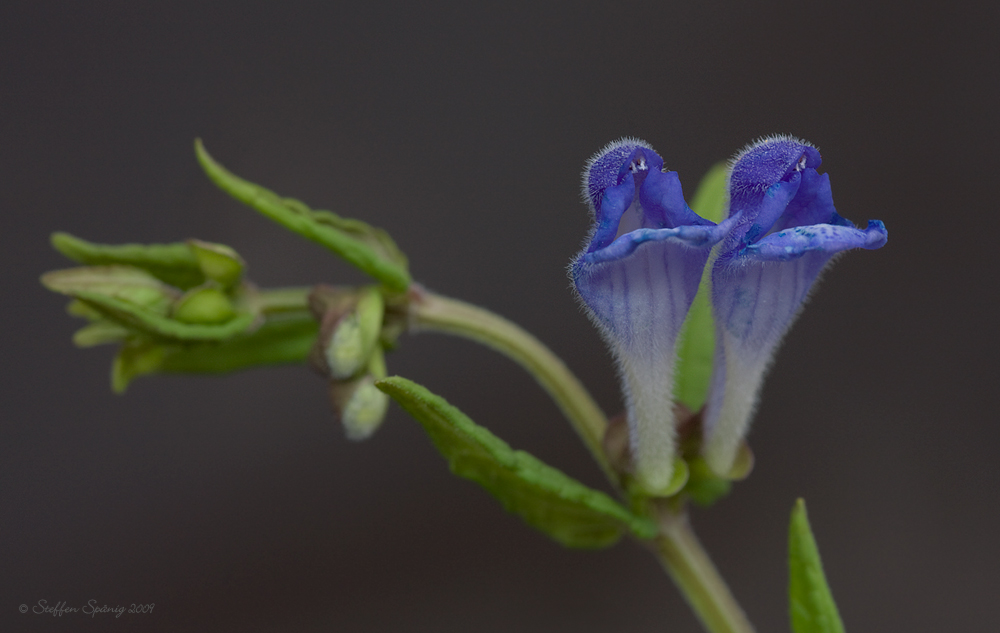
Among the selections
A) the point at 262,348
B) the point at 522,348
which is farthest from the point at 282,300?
the point at 522,348

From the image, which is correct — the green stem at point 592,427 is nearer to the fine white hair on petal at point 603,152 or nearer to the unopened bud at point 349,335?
the unopened bud at point 349,335

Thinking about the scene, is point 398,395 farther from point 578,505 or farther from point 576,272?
point 578,505

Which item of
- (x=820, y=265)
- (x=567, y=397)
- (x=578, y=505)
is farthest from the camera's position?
(x=567, y=397)

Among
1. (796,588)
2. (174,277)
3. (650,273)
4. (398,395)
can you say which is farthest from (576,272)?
(174,277)

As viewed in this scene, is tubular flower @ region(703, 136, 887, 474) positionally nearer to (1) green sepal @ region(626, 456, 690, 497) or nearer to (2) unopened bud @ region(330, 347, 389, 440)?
(1) green sepal @ region(626, 456, 690, 497)

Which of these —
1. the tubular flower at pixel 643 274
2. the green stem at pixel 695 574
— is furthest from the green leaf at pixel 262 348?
the green stem at pixel 695 574

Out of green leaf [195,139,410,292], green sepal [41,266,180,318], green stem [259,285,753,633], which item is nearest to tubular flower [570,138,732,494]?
green stem [259,285,753,633]

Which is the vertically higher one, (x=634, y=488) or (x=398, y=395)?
(x=398, y=395)
